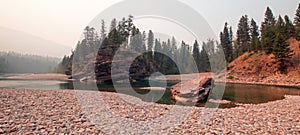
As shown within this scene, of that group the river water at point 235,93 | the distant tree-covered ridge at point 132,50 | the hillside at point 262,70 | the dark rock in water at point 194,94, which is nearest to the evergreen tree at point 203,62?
the distant tree-covered ridge at point 132,50

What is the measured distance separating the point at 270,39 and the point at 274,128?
70.6 metres

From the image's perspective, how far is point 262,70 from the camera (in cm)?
6644

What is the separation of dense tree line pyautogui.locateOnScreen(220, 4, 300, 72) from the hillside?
7.71 feet

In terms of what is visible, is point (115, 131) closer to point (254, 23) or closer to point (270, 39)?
point (270, 39)

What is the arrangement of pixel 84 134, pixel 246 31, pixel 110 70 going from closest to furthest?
pixel 84 134 < pixel 110 70 < pixel 246 31

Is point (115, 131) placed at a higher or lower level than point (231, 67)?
lower

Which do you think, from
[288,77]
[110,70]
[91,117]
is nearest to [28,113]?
[91,117]

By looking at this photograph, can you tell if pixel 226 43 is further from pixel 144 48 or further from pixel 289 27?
pixel 144 48

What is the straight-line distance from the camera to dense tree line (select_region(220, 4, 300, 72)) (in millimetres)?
66750

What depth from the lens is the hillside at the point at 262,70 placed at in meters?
54.5

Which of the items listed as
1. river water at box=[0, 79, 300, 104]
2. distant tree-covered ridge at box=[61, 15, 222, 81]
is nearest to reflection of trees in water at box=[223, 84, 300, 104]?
river water at box=[0, 79, 300, 104]

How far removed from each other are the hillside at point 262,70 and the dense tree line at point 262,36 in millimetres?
2351

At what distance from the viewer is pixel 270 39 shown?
68250mm

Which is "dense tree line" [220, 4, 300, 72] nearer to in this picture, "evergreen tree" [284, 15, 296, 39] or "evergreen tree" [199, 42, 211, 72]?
"evergreen tree" [284, 15, 296, 39]
